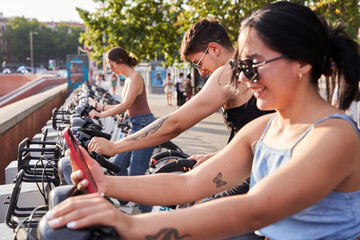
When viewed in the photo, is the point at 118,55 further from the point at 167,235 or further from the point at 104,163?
the point at 167,235

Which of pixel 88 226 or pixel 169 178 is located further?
pixel 169 178

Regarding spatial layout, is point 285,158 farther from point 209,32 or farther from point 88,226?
point 209,32

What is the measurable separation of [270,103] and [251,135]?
36 centimetres

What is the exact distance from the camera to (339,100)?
1926 millimetres

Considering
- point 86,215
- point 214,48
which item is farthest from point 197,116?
point 86,215

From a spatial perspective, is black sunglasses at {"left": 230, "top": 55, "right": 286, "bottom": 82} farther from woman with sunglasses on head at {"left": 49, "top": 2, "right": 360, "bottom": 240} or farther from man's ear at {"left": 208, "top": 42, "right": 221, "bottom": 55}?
man's ear at {"left": 208, "top": 42, "right": 221, "bottom": 55}

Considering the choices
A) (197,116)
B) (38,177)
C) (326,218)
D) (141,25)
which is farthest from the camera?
(141,25)

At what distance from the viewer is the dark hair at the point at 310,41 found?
65.7 inches

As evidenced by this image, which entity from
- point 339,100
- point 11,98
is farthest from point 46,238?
point 11,98

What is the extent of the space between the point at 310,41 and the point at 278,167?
1.46ft

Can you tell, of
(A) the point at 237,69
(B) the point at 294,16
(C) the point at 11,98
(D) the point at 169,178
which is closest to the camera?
(B) the point at 294,16

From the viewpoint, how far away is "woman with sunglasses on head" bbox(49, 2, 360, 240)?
4.64ft

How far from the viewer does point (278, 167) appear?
5.64ft

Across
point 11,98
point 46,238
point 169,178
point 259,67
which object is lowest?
point 11,98
